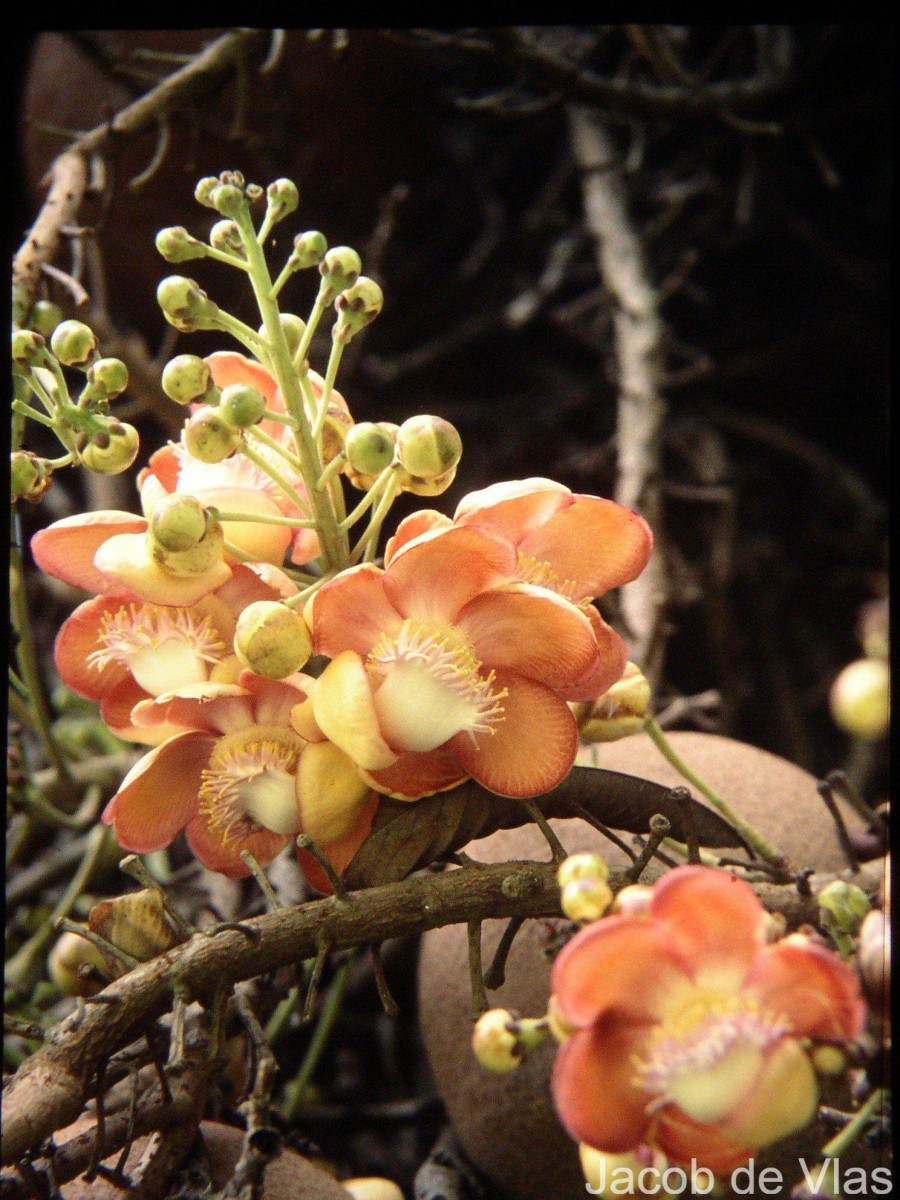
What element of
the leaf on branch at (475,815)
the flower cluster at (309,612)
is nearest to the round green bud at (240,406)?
the flower cluster at (309,612)

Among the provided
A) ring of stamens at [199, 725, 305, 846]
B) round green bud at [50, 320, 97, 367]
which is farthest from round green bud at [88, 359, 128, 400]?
ring of stamens at [199, 725, 305, 846]

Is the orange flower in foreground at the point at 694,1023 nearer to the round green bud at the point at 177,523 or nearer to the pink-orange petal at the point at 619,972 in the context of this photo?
the pink-orange petal at the point at 619,972

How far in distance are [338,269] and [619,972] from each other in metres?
0.20

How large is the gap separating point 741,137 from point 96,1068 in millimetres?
705

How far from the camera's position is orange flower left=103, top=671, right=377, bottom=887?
324 millimetres

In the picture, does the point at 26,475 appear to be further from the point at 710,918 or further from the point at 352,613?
the point at 710,918

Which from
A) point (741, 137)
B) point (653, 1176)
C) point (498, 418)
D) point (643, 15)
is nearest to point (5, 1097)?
point (653, 1176)

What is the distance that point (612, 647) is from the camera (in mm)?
342

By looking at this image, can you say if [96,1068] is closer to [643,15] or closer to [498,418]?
[643,15]

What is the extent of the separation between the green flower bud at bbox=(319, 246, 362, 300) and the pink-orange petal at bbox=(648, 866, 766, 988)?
0.19m

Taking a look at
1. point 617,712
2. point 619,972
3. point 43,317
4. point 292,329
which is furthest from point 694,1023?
point 43,317

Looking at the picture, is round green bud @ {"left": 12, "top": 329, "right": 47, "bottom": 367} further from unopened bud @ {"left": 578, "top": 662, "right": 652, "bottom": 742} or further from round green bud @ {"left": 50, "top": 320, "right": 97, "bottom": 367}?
unopened bud @ {"left": 578, "top": 662, "right": 652, "bottom": 742}

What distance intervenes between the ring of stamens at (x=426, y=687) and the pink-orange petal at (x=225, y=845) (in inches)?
2.7

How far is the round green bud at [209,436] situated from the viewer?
30 cm
